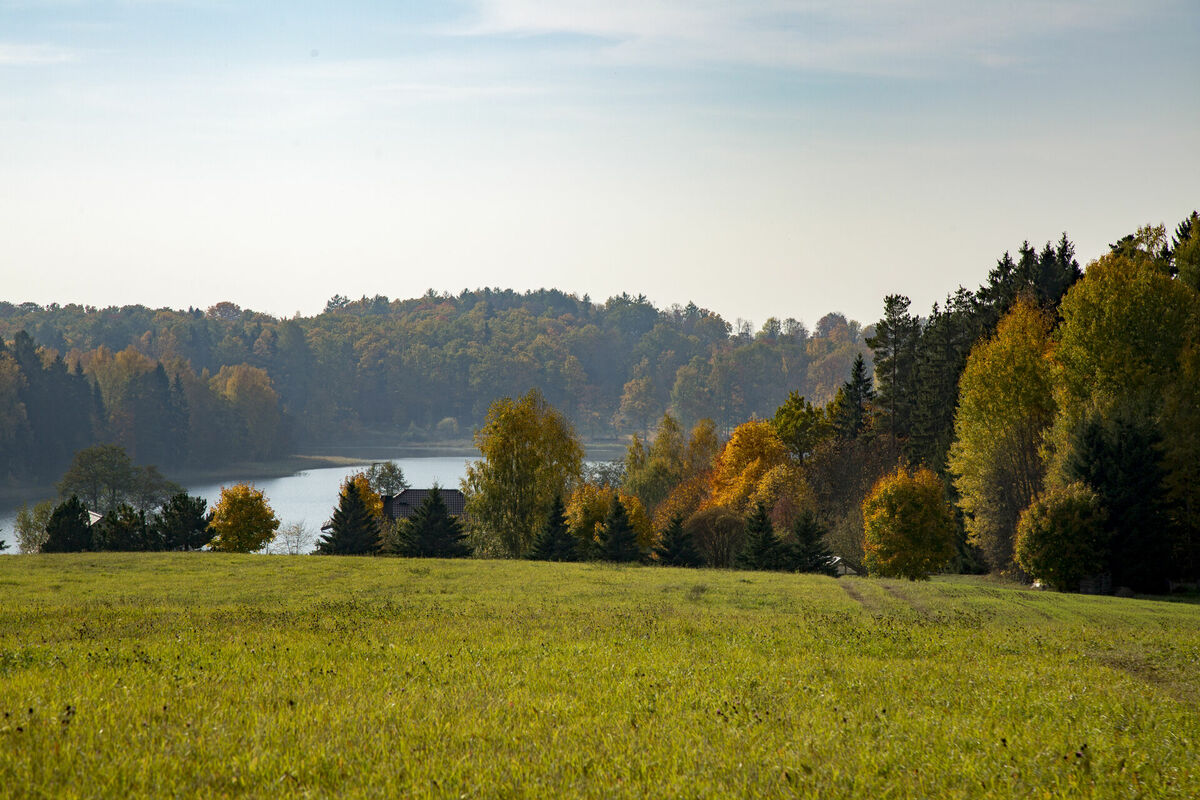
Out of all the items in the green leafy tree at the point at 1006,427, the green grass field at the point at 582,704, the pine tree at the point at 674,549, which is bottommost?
the pine tree at the point at 674,549

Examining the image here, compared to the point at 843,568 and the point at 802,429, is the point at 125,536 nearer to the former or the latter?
the point at 843,568

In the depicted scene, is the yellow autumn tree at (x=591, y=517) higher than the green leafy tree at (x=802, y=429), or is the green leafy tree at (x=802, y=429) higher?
the green leafy tree at (x=802, y=429)

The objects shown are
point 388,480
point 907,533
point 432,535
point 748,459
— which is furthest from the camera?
point 388,480

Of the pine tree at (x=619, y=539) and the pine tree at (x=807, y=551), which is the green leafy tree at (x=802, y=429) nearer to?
the pine tree at (x=619, y=539)

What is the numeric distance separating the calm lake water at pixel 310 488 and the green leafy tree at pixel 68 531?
119ft

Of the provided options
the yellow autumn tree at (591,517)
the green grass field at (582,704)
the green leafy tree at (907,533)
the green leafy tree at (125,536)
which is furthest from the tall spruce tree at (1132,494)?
the green leafy tree at (125,536)

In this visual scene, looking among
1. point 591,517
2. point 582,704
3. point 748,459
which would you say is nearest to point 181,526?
point 591,517

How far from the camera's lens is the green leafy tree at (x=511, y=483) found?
60.3 m

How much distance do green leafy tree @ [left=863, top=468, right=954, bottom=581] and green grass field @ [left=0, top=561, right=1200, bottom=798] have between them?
78.9 feet

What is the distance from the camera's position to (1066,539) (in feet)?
132

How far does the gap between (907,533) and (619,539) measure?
15.7 m

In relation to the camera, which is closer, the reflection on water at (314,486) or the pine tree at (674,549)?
the pine tree at (674,549)

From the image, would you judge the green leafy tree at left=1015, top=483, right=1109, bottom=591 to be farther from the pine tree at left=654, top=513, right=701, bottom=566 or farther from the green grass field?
the pine tree at left=654, top=513, right=701, bottom=566

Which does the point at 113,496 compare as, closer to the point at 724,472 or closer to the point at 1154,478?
the point at 724,472
